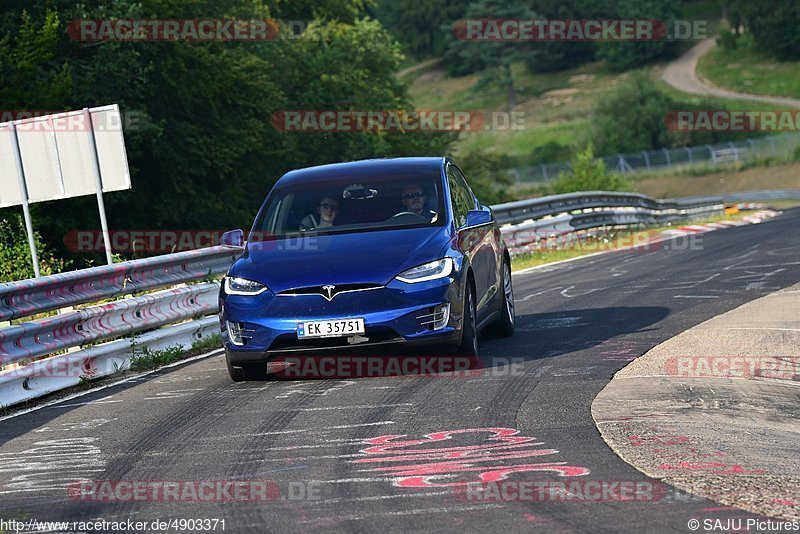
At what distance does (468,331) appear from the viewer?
1039cm

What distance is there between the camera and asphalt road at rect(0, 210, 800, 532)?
568 centimetres

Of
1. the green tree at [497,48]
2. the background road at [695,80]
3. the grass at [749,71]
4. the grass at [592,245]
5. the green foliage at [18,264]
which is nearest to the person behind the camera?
the green foliage at [18,264]

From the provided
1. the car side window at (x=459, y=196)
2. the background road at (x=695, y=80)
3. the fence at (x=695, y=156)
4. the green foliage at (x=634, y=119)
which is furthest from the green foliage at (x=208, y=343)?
the background road at (x=695, y=80)

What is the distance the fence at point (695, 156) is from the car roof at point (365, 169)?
65.7 meters

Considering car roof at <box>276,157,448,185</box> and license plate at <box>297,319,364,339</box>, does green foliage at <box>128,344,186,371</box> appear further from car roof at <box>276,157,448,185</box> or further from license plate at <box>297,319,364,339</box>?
license plate at <box>297,319,364,339</box>

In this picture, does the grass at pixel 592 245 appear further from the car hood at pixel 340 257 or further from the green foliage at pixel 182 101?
the car hood at pixel 340 257

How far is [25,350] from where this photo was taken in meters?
10.4

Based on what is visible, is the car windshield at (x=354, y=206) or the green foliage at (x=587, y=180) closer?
the car windshield at (x=354, y=206)

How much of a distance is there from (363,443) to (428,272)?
2.76 metres

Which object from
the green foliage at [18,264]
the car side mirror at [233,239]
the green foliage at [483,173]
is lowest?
the green foliage at [483,173]

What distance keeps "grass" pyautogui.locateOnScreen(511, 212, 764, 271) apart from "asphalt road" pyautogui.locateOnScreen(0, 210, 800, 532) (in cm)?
1114

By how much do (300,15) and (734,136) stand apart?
42.5m

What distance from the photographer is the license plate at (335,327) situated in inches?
384

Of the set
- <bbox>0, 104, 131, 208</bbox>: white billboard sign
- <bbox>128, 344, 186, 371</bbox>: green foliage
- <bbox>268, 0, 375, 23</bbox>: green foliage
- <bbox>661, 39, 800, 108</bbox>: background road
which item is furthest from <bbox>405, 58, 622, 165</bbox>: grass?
<bbox>128, 344, 186, 371</bbox>: green foliage
